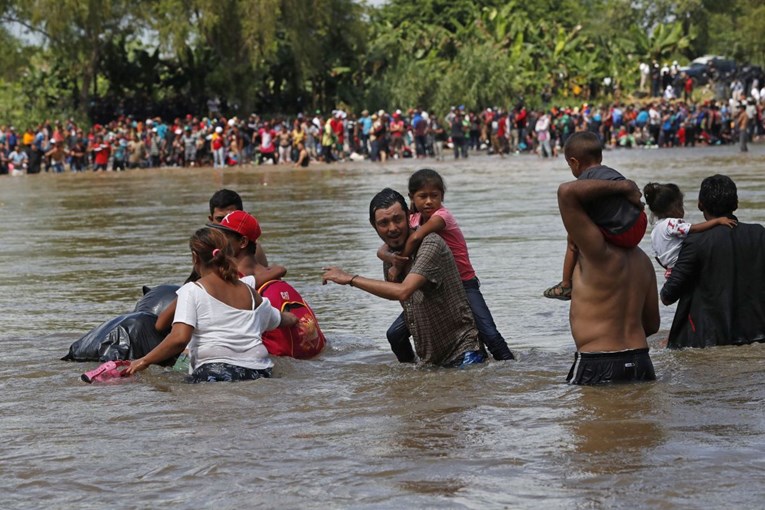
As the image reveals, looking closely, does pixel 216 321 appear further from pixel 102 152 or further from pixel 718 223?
pixel 102 152

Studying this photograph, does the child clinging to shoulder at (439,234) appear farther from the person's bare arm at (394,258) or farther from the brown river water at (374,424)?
the brown river water at (374,424)

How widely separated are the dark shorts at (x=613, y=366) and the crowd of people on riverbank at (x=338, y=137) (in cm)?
3486

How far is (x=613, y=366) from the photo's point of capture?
6.36m

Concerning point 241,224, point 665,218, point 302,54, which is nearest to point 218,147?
point 302,54

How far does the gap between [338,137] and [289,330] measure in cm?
3473

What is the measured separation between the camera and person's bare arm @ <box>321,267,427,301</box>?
6.59m

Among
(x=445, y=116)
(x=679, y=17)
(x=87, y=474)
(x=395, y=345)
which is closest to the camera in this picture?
(x=87, y=474)

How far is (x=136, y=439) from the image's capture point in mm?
6285

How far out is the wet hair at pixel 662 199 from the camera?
8133 mm

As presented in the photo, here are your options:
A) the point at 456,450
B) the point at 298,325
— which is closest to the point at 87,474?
the point at 456,450

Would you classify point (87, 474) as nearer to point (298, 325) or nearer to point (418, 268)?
point (418, 268)

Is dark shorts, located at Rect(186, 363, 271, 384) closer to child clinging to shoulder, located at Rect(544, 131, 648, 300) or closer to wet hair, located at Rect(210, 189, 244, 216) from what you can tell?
wet hair, located at Rect(210, 189, 244, 216)

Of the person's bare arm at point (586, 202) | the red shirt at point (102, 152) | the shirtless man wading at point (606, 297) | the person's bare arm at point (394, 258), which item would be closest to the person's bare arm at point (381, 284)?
the person's bare arm at point (394, 258)

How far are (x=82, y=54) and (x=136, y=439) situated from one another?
46941 millimetres
